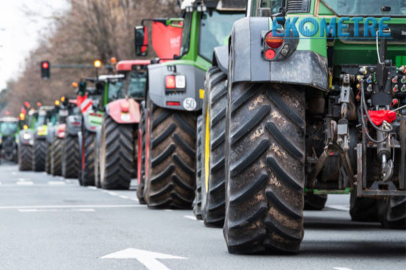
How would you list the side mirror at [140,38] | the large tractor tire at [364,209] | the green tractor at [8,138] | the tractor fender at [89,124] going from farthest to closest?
the green tractor at [8,138] < the tractor fender at [89,124] < the side mirror at [140,38] < the large tractor tire at [364,209]

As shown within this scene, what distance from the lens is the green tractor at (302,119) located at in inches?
326

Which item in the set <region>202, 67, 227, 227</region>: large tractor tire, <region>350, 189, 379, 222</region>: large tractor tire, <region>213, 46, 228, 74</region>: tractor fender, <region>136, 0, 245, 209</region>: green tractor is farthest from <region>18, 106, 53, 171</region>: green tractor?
<region>213, 46, 228, 74</region>: tractor fender

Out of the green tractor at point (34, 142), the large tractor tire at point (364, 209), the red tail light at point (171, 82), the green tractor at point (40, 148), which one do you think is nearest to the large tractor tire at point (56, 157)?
the green tractor at point (40, 148)

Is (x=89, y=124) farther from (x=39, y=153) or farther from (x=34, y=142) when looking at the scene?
(x=39, y=153)

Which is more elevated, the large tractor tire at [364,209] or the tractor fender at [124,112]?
the tractor fender at [124,112]

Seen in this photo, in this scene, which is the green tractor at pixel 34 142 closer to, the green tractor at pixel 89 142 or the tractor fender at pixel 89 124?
the green tractor at pixel 89 142

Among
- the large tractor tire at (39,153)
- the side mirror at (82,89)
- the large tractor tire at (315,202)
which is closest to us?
the large tractor tire at (315,202)

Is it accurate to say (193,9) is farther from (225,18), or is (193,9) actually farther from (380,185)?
(380,185)

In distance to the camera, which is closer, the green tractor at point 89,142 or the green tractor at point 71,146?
the green tractor at point 89,142

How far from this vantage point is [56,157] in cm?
3622

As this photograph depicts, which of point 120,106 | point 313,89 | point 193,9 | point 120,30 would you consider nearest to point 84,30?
point 120,30

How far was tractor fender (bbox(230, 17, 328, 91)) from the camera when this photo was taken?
26.9 feet

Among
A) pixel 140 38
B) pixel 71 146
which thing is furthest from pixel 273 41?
pixel 71 146

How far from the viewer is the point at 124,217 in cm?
1383
